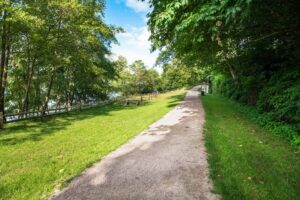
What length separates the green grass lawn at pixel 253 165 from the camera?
168 inches

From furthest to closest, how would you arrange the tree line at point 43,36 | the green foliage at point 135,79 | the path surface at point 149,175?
the green foliage at point 135,79, the tree line at point 43,36, the path surface at point 149,175

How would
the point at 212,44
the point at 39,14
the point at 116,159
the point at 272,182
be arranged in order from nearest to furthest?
the point at 272,182
the point at 116,159
the point at 212,44
the point at 39,14

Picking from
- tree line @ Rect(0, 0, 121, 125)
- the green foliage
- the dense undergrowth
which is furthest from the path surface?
the green foliage

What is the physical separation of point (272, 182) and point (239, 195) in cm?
97

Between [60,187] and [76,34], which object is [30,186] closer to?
[60,187]

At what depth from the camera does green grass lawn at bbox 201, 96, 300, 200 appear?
14.0ft

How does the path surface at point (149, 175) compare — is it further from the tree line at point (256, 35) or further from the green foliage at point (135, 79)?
the green foliage at point (135, 79)

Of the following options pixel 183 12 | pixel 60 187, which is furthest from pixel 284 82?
pixel 60 187

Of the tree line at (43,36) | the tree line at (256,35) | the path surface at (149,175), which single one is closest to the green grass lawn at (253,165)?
the path surface at (149,175)

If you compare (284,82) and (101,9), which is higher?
(101,9)

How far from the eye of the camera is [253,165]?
5.54 metres

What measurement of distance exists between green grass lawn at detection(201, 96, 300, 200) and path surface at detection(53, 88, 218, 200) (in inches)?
13.4

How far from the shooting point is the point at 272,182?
15.2 ft

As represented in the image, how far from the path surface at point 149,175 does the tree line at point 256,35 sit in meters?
3.44
